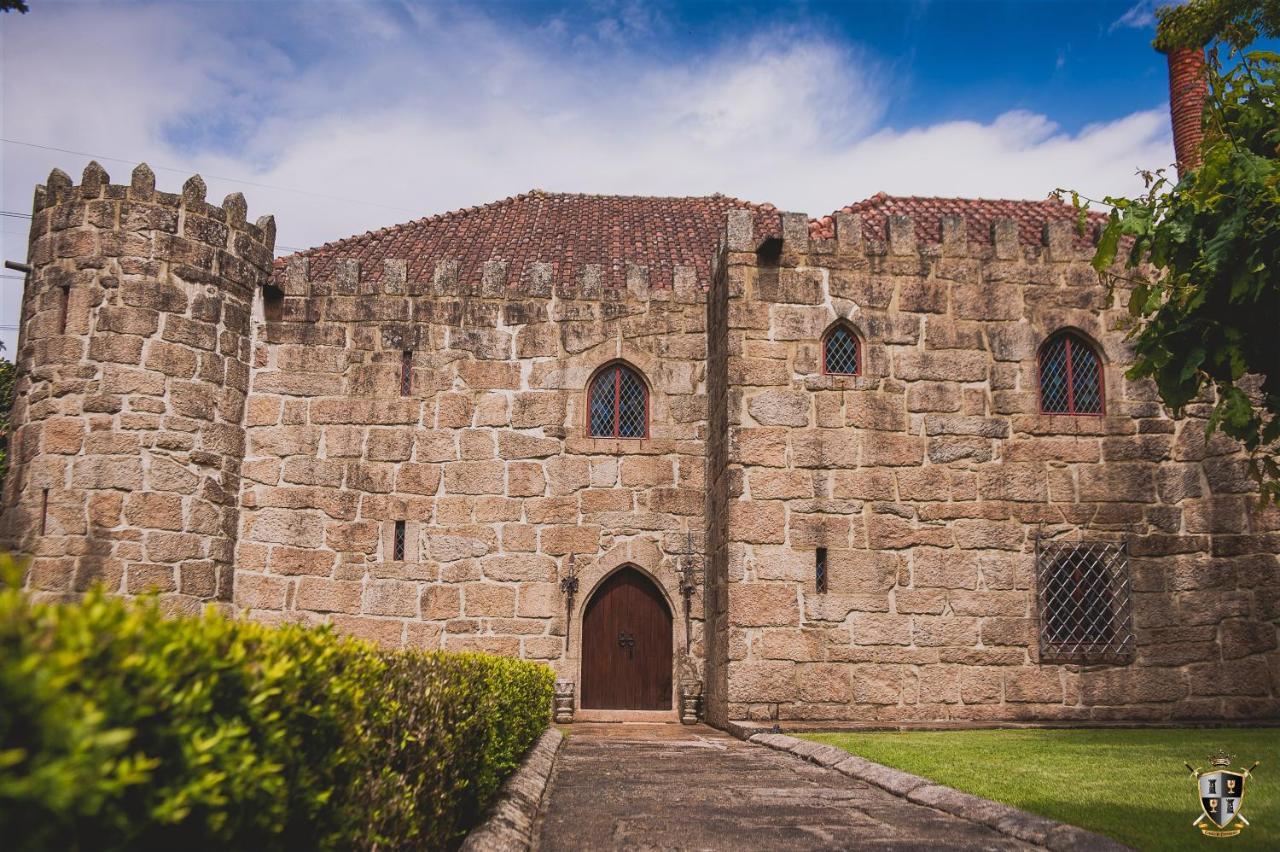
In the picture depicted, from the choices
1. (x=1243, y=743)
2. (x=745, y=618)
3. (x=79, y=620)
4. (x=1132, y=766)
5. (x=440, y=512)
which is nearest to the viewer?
(x=79, y=620)

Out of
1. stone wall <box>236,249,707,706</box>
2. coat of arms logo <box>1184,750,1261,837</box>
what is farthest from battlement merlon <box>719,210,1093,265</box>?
coat of arms logo <box>1184,750,1261,837</box>

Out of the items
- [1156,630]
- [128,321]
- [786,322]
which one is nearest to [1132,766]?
[1156,630]

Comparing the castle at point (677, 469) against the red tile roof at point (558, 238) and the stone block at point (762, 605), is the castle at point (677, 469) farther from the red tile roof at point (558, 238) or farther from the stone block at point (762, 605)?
the red tile roof at point (558, 238)

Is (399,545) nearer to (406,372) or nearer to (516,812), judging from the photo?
(406,372)

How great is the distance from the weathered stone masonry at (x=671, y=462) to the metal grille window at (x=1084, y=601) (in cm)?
17

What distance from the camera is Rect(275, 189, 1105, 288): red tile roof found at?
1623 centimetres

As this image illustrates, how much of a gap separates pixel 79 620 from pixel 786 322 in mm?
10478

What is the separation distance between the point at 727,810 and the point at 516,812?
1.24m

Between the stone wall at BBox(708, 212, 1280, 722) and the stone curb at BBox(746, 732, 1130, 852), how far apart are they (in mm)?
2828

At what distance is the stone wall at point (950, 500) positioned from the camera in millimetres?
11148

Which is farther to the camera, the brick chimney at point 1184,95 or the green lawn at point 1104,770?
the brick chimney at point 1184,95

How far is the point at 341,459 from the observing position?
13125mm

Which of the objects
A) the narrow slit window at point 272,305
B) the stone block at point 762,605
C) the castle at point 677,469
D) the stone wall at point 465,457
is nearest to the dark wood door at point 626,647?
the castle at point 677,469

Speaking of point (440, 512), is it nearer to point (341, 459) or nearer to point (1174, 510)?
point (341, 459)
